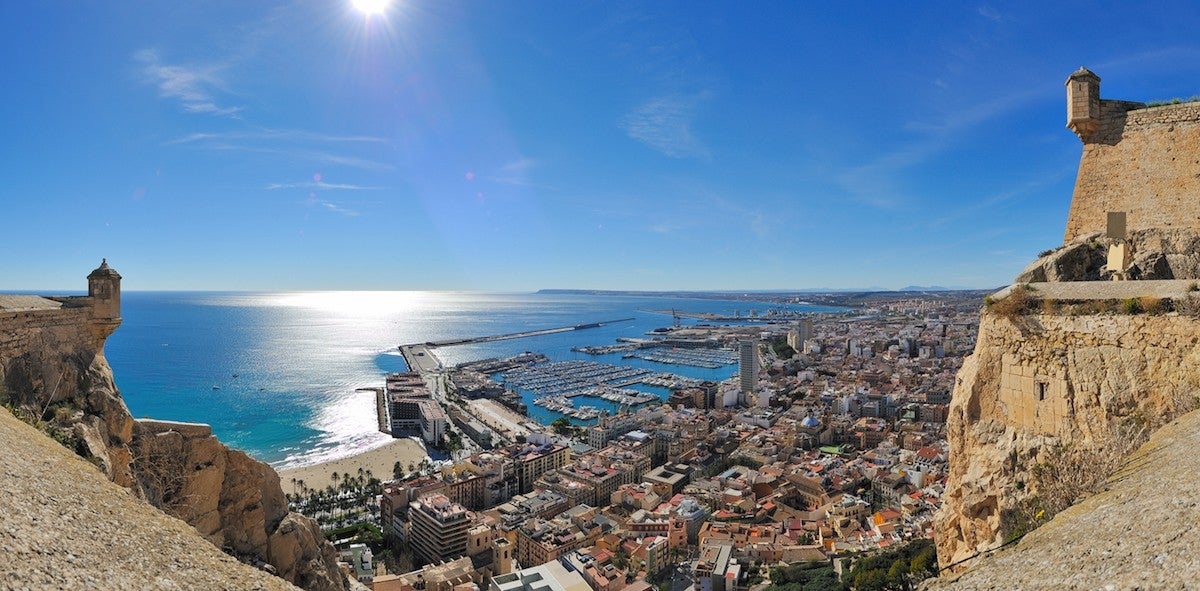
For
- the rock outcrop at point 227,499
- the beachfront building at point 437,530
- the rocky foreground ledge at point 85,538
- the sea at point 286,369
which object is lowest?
the beachfront building at point 437,530

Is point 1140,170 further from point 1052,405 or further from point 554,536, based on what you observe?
point 554,536

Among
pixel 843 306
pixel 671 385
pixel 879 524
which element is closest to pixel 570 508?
pixel 879 524

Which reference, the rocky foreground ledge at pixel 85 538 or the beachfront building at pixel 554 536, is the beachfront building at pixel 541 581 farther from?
the rocky foreground ledge at pixel 85 538

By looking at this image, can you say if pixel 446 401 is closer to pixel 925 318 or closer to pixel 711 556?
pixel 711 556

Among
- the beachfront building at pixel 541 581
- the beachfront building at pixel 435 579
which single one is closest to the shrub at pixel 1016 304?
the beachfront building at pixel 541 581

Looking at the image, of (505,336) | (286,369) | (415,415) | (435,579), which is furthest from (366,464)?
(505,336)

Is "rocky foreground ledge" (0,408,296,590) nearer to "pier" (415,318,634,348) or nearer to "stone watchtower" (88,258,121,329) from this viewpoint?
"stone watchtower" (88,258,121,329)

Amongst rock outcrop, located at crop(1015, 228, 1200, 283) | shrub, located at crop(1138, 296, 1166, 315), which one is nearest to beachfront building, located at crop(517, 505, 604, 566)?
rock outcrop, located at crop(1015, 228, 1200, 283)
